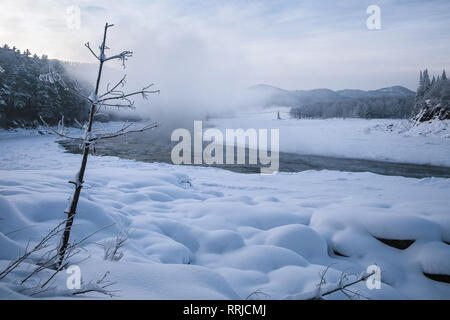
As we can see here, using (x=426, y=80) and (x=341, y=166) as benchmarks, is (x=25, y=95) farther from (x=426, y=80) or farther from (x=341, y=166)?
(x=426, y=80)

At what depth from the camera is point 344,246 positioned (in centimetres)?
502

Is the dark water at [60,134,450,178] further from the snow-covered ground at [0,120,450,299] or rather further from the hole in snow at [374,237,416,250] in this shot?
the hole in snow at [374,237,416,250]

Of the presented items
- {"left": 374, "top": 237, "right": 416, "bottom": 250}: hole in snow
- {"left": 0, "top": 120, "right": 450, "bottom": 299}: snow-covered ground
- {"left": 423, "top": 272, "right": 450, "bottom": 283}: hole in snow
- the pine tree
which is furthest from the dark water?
the pine tree

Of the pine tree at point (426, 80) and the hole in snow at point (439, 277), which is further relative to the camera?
the pine tree at point (426, 80)

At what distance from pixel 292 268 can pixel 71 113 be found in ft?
144

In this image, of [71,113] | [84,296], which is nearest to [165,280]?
[84,296]
